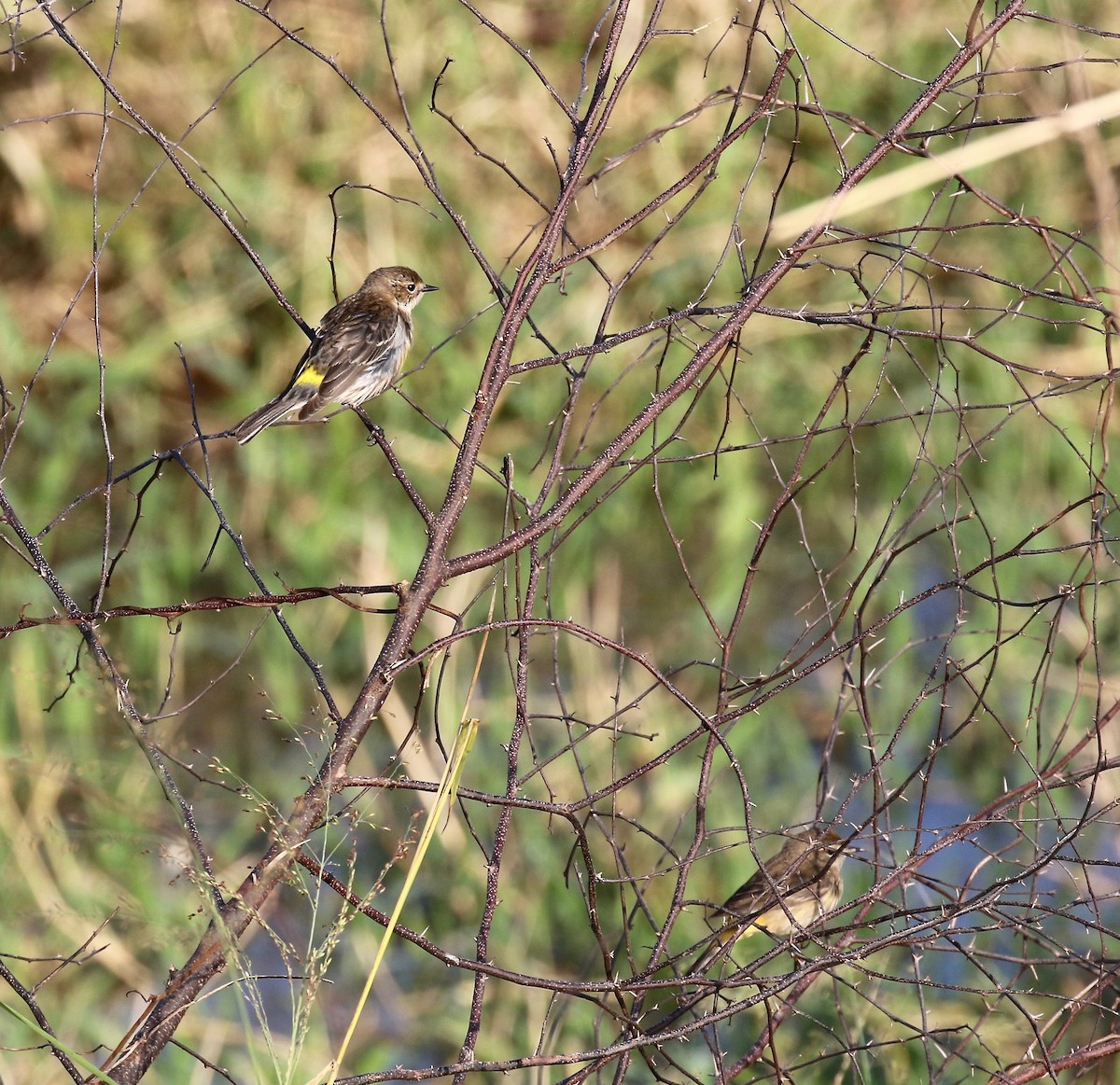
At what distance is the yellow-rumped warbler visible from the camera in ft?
17.9

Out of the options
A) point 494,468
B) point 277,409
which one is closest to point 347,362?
point 277,409

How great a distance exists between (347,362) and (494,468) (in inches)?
95.5

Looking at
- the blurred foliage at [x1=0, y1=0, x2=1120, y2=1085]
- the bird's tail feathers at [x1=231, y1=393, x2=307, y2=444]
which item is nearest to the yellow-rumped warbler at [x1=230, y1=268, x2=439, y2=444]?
the bird's tail feathers at [x1=231, y1=393, x2=307, y2=444]

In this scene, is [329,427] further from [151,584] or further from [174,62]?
[174,62]

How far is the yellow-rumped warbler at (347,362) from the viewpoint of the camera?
544cm

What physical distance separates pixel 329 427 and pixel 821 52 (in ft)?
11.8

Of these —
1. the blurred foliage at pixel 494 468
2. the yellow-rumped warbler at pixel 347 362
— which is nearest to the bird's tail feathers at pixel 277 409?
the yellow-rumped warbler at pixel 347 362

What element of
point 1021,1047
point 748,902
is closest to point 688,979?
point 748,902

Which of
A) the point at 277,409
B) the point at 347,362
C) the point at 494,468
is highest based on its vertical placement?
the point at 494,468

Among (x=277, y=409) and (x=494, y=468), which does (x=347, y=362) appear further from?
(x=494, y=468)

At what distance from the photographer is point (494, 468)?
26.0 ft

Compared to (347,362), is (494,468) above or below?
above

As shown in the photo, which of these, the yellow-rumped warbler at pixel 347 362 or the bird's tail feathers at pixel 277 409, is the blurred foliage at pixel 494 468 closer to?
the yellow-rumped warbler at pixel 347 362

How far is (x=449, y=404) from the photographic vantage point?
766cm
